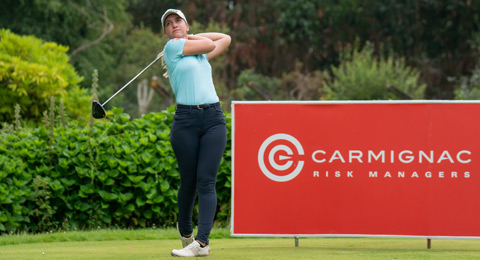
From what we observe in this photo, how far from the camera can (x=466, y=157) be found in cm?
705

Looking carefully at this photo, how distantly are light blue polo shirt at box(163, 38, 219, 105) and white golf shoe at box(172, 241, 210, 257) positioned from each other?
38.8 inches

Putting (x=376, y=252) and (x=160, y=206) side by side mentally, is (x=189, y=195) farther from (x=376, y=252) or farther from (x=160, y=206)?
(x=160, y=206)

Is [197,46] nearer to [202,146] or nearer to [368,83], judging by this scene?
[202,146]

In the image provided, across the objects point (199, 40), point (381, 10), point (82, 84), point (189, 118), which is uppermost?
point (381, 10)

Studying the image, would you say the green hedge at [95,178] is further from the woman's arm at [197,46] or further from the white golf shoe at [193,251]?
the woman's arm at [197,46]

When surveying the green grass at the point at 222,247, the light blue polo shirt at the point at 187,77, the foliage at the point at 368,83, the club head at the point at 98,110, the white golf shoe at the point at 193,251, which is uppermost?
the foliage at the point at 368,83

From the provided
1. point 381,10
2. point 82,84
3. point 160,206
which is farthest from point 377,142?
point 381,10

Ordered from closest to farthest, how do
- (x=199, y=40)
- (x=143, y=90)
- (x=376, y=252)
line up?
(x=199, y=40), (x=376, y=252), (x=143, y=90)

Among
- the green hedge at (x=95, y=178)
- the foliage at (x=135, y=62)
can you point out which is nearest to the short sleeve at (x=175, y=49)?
the green hedge at (x=95, y=178)

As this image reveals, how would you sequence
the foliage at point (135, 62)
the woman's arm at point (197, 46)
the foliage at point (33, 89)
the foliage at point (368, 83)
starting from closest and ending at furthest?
1. the woman's arm at point (197, 46)
2. the foliage at point (33, 89)
3. the foliage at point (368, 83)
4. the foliage at point (135, 62)

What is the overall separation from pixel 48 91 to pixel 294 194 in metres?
6.12

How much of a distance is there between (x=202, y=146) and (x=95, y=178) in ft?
11.9

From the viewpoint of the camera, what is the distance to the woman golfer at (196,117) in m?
6.12

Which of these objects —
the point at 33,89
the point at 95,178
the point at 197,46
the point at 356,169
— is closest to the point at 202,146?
the point at 197,46
